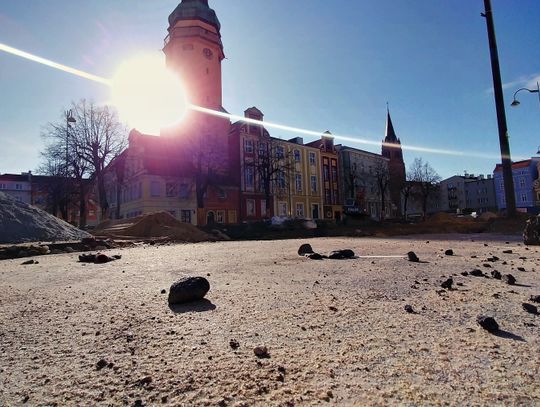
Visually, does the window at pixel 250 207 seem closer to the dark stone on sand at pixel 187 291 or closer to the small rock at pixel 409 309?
the dark stone on sand at pixel 187 291

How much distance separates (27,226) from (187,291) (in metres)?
16.3

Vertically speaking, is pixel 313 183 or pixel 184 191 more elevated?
pixel 313 183

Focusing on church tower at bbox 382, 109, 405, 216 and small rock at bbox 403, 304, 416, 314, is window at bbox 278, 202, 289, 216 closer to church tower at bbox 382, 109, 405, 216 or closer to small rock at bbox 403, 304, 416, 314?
church tower at bbox 382, 109, 405, 216

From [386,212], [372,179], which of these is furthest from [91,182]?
[386,212]

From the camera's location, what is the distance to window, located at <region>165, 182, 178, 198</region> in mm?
43781

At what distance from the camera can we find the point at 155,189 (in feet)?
141

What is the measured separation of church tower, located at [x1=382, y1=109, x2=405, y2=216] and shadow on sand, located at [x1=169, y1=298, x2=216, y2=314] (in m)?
67.5

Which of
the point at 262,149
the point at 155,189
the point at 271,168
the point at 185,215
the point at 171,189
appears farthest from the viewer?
the point at 262,149

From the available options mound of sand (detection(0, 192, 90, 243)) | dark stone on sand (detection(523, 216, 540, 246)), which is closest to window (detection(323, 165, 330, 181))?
mound of sand (detection(0, 192, 90, 243))

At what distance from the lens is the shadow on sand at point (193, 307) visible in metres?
3.98

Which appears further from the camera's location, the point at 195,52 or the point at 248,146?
the point at 248,146

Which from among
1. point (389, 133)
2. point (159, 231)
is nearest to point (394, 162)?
point (389, 133)

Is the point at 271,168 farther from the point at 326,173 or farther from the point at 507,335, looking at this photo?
the point at 507,335

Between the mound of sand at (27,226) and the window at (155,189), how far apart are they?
23.8 meters
